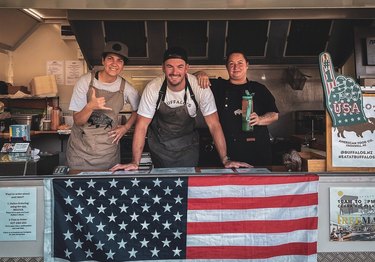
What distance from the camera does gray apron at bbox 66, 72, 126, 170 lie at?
126 inches

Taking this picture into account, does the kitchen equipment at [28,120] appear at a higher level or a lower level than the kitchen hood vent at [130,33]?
lower

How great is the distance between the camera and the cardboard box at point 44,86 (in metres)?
6.18

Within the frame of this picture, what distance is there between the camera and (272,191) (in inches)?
96.4

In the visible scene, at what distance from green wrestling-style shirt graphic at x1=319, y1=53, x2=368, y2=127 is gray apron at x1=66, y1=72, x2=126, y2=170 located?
1694mm

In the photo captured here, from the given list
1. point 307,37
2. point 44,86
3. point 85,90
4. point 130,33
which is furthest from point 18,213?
point 307,37

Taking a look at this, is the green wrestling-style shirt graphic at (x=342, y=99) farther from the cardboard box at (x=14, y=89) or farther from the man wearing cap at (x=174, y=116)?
the cardboard box at (x=14, y=89)

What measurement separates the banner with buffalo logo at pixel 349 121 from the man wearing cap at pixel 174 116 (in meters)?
0.69

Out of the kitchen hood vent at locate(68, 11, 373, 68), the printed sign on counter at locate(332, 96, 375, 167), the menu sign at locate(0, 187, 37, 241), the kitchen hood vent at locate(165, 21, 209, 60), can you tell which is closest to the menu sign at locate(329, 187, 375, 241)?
the printed sign on counter at locate(332, 96, 375, 167)

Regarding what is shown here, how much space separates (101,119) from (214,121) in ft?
3.20

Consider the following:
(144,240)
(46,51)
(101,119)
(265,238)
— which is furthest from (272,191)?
(46,51)

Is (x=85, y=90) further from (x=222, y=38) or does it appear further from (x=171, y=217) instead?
(x=222, y=38)

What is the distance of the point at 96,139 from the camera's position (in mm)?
3211

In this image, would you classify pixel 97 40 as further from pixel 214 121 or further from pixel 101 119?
pixel 214 121

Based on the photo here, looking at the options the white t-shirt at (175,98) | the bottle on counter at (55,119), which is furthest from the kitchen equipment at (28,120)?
the white t-shirt at (175,98)
